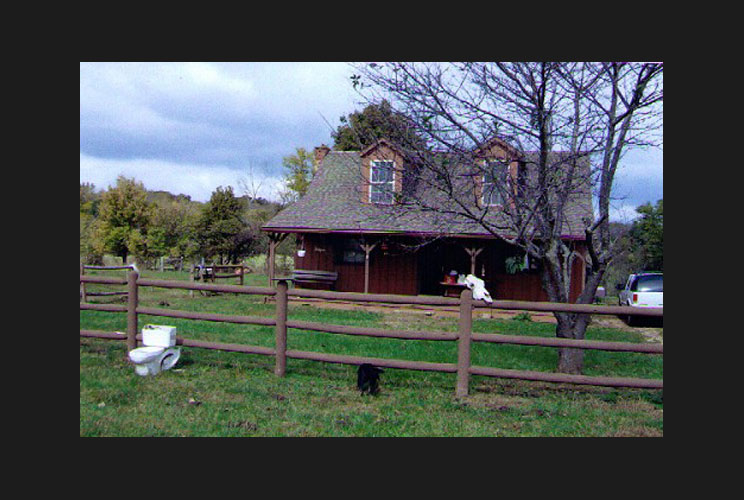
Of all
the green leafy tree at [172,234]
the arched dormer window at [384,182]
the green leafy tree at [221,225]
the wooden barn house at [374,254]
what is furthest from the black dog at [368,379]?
the green leafy tree at [172,234]

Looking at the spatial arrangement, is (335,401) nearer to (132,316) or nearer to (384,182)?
(132,316)

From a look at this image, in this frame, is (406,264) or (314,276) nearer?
(314,276)

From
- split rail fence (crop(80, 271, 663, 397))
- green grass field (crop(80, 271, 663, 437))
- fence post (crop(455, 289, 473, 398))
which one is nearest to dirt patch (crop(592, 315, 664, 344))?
green grass field (crop(80, 271, 663, 437))

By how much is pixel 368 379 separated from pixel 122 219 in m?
27.9

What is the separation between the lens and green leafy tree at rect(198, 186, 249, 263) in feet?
91.5

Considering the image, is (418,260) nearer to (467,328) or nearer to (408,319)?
(408,319)

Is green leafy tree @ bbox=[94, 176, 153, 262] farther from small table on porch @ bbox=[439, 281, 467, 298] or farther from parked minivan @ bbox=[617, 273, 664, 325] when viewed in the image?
parked minivan @ bbox=[617, 273, 664, 325]

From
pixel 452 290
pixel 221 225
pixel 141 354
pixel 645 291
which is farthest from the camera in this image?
pixel 221 225

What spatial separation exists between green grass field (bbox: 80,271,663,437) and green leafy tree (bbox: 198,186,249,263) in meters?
19.3

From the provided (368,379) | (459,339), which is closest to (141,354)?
(368,379)

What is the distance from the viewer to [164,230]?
31.0m

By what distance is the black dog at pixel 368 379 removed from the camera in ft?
22.0

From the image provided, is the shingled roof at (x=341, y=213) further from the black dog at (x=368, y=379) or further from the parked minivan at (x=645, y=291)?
the black dog at (x=368, y=379)

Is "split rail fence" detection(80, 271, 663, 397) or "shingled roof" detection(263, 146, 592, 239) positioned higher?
"shingled roof" detection(263, 146, 592, 239)
